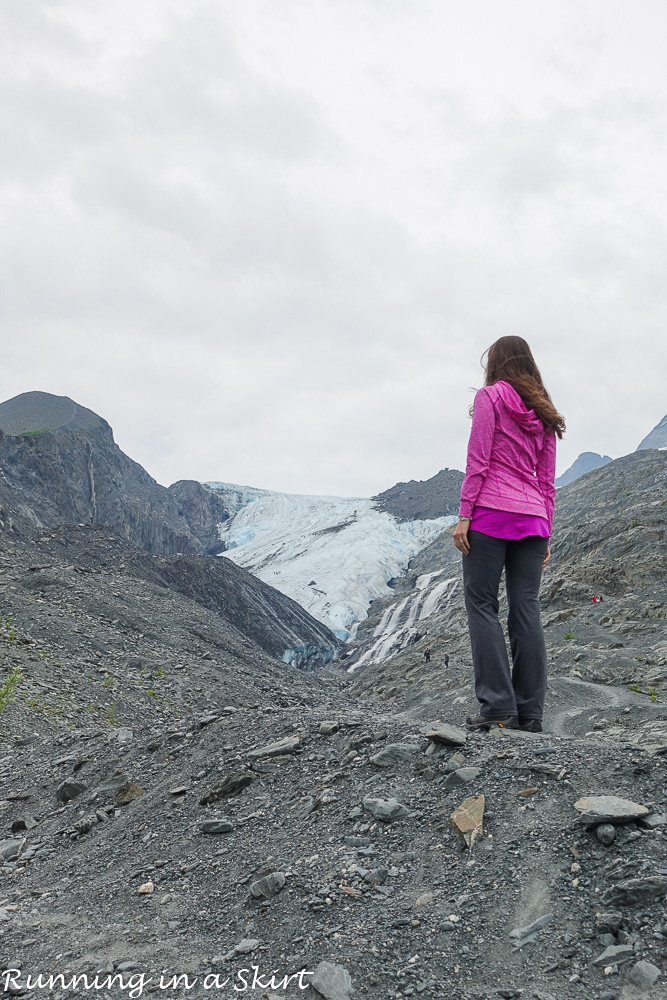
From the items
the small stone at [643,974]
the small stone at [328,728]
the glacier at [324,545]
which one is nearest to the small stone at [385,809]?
the small stone at [328,728]

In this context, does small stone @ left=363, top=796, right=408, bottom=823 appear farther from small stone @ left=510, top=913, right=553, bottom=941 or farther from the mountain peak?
the mountain peak

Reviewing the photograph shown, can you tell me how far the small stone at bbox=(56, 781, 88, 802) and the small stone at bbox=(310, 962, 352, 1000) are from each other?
11.1ft

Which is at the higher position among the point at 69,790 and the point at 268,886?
the point at 268,886

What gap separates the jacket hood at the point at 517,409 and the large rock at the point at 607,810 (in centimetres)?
234

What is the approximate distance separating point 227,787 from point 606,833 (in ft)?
8.03

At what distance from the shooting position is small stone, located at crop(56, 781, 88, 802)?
16.7 ft

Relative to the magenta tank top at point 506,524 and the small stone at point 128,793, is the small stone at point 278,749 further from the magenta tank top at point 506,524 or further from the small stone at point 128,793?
the magenta tank top at point 506,524

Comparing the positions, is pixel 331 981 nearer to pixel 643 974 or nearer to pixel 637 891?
pixel 643 974

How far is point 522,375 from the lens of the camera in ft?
14.9

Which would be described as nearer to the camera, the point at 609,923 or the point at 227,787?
the point at 609,923

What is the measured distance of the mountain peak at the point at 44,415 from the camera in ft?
200

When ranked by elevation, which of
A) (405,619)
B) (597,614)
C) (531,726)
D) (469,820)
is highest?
(531,726)

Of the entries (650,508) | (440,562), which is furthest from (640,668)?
(440,562)

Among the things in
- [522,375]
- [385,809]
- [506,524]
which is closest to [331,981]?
[385,809]
